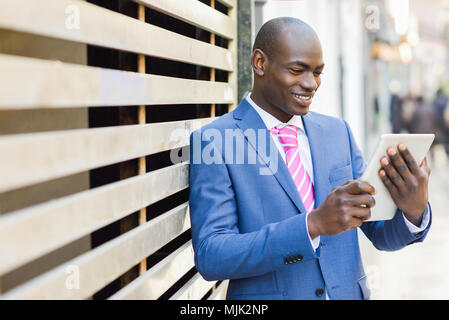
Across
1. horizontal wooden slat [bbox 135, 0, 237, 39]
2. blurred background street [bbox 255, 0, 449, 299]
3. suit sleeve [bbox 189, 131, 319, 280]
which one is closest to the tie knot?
suit sleeve [bbox 189, 131, 319, 280]

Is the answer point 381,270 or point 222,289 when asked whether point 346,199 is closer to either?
point 222,289

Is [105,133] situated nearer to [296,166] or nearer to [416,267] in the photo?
[296,166]

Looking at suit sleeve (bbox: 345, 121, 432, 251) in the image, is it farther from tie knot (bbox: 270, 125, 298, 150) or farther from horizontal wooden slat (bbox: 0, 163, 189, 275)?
horizontal wooden slat (bbox: 0, 163, 189, 275)

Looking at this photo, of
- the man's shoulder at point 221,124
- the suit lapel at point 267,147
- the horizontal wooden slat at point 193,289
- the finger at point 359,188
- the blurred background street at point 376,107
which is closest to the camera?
the finger at point 359,188

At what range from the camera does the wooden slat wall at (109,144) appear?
1.29m

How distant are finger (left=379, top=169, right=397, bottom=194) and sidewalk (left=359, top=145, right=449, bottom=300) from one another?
245 cm

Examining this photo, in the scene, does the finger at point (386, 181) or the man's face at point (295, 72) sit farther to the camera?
the man's face at point (295, 72)

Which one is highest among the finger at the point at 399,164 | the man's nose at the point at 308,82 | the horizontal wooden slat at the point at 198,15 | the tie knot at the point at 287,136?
the horizontal wooden slat at the point at 198,15

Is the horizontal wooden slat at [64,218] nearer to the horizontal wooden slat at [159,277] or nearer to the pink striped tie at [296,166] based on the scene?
the horizontal wooden slat at [159,277]

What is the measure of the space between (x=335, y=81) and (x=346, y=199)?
6593 mm

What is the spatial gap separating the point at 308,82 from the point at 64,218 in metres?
1.17

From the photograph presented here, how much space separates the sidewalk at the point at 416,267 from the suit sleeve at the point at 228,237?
8.24 feet

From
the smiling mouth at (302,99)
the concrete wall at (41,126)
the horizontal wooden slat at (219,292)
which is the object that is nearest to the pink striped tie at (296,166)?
the smiling mouth at (302,99)

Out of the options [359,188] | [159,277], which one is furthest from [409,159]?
[159,277]
